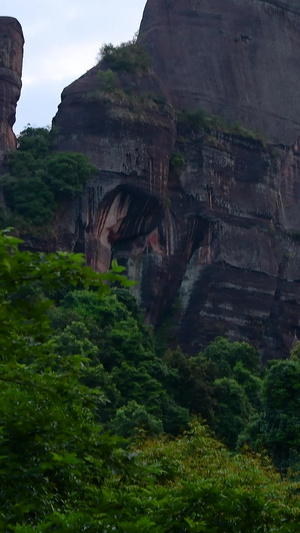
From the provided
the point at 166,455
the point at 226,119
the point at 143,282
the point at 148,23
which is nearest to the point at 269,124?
the point at 226,119

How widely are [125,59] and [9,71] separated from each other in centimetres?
571

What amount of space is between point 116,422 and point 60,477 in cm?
1909

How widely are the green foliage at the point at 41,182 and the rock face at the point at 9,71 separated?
3.68ft

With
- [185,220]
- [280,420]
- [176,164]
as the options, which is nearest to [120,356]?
[280,420]

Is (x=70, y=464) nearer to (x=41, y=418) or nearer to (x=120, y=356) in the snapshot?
(x=41, y=418)

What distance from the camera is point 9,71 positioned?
158 feet

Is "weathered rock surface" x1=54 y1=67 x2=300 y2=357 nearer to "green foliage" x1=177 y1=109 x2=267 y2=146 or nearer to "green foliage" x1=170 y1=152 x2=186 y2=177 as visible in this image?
"green foliage" x1=170 y1=152 x2=186 y2=177

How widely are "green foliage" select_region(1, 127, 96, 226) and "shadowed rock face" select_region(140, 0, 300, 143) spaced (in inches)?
353

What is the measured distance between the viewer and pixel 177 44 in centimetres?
5659

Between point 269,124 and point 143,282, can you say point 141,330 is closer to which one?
point 143,282

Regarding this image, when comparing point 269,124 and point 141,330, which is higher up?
point 269,124

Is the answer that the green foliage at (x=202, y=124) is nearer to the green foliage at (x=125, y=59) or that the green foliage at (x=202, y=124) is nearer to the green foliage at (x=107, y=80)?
the green foliage at (x=125, y=59)

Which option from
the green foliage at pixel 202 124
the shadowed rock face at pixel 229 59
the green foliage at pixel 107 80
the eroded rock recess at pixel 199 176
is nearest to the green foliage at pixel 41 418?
the eroded rock recess at pixel 199 176

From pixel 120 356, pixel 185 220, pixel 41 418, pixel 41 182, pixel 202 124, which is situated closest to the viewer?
pixel 41 418
